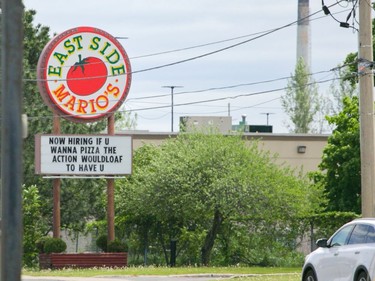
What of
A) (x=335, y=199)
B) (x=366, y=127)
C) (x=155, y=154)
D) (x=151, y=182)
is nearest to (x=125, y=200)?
(x=151, y=182)

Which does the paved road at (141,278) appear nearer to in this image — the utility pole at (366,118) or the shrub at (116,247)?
the shrub at (116,247)

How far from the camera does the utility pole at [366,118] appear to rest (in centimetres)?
2605

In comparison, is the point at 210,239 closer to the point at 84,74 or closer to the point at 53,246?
the point at 53,246

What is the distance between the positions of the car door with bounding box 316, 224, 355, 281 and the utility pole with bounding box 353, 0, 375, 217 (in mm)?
3356

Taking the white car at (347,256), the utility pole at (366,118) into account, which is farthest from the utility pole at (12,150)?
the utility pole at (366,118)

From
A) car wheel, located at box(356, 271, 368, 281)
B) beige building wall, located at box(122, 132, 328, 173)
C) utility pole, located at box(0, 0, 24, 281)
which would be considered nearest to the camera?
utility pole, located at box(0, 0, 24, 281)

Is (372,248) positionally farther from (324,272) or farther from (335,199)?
(335,199)

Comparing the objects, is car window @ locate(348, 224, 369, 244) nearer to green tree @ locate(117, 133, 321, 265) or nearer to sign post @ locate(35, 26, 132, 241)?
sign post @ locate(35, 26, 132, 241)

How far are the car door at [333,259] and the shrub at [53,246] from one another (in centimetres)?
2053

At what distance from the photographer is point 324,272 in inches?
894

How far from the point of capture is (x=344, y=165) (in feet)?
200

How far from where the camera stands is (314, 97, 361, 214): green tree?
6056 cm

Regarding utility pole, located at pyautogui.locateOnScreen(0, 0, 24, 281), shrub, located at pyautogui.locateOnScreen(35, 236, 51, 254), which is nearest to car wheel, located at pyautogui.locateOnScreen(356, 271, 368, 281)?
utility pole, located at pyautogui.locateOnScreen(0, 0, 24, 281)

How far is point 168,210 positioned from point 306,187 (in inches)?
221
